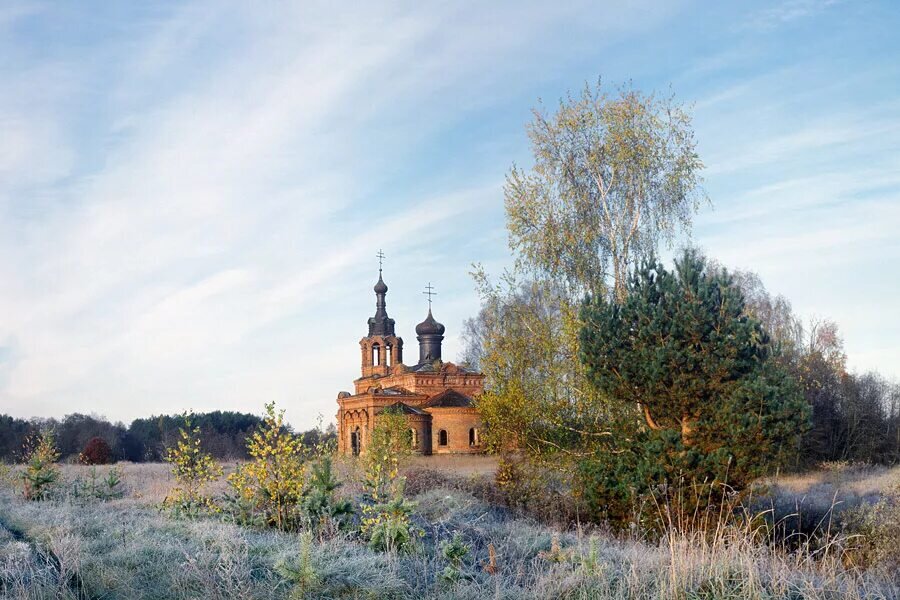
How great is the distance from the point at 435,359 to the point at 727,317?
124 ft

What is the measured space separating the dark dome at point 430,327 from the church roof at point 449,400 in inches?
222

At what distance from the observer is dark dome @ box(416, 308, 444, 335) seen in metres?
50.4

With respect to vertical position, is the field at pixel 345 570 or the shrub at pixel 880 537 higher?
the field at pixel 345 570

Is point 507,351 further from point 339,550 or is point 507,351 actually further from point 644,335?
point 339,550

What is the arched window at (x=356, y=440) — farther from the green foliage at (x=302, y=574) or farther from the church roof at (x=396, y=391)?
the green foliage at (x=302, y=574)

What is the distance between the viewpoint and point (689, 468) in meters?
12.4

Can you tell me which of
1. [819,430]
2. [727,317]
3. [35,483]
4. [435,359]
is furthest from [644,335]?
[435,359]

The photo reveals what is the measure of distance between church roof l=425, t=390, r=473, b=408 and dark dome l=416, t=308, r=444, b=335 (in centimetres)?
563

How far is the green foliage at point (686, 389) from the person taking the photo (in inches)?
483

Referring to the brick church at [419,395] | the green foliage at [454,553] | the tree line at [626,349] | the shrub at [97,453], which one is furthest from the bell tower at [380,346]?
the green foliage at [454,553]

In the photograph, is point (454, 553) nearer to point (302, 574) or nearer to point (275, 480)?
point (302, 574)

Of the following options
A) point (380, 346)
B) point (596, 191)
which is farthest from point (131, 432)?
point (596, 191)

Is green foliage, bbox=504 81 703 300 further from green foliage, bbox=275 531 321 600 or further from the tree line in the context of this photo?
green foliage, bbox=275 531 321 600

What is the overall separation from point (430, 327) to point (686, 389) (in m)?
37.9
